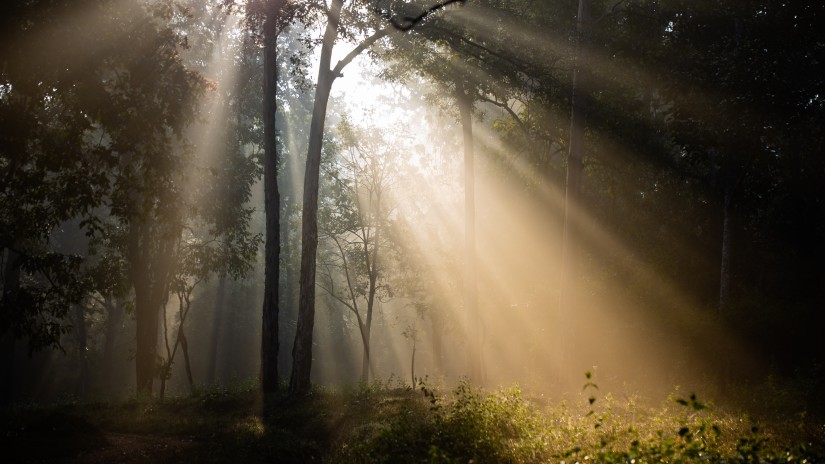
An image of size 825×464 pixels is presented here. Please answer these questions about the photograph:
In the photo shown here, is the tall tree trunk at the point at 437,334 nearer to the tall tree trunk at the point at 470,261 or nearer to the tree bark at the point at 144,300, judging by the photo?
the tall tree trunk at the point at 470,261

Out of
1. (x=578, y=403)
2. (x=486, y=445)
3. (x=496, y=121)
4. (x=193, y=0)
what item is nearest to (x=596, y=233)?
(x=496, y=121)

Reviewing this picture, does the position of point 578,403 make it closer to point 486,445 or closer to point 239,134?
point 486,445

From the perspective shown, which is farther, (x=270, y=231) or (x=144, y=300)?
(x=144, y=300)

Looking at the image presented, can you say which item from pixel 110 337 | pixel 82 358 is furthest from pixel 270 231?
pixel 110 337

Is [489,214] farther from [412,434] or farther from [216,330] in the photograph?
[216,330]

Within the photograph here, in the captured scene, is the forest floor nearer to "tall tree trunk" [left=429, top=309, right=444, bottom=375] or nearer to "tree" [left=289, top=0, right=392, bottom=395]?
"tree" [left=289, top=0, right=392, bottom=395]

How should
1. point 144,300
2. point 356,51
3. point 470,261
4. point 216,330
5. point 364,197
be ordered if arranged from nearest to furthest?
point 356,51, point 144,300, point 470,261, point 364,197, point 216,330

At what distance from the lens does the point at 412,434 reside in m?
9.61

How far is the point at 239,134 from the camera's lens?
101 ft

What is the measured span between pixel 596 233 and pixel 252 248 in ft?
45.9

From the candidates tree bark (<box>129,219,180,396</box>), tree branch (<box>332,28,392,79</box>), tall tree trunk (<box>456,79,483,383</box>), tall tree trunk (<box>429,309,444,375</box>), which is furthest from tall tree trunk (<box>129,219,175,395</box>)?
tall tree trunk (<box>429,309,444,375</box>)

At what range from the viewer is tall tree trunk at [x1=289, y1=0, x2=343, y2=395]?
17.9 meters

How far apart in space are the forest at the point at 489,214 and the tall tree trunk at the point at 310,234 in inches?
2.9

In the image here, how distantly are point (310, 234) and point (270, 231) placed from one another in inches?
51.3
